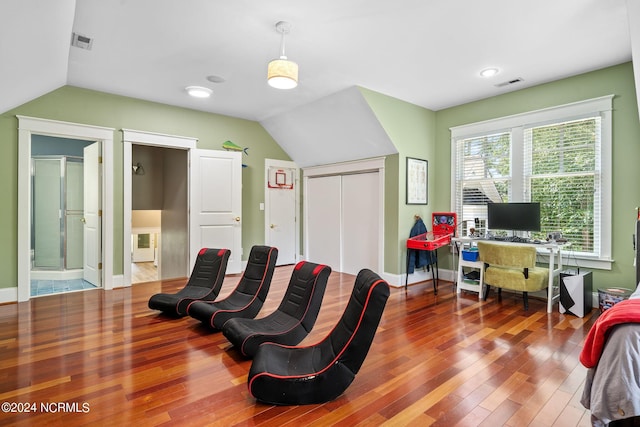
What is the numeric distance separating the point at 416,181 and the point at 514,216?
152 cm

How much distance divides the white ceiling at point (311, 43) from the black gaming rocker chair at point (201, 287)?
7.53 feet

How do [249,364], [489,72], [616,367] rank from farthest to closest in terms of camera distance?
[489,72]
[249,364]
[616,367]

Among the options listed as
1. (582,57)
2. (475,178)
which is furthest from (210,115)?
(582,57)

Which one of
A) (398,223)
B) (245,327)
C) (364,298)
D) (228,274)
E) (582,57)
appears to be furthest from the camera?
(228,274)

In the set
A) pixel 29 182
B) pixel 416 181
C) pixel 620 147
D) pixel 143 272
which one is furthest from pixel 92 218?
pixel 620 147

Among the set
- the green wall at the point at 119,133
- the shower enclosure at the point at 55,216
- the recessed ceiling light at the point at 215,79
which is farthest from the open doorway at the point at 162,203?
the recessed ceiling light at the point at 215,79

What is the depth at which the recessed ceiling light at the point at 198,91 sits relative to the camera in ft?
15.4

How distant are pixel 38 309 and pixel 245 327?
9.64 feet

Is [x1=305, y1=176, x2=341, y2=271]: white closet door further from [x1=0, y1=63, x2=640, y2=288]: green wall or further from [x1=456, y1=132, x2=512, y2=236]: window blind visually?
[x1=456, y1=132, x2=512, y2=236]: window blind

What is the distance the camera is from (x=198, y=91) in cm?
475

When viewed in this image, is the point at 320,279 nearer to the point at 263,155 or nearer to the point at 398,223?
the point at 398,223

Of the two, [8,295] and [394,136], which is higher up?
[394,136]

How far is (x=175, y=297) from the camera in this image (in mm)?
3812

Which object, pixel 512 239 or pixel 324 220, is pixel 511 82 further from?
pixel 324 220
